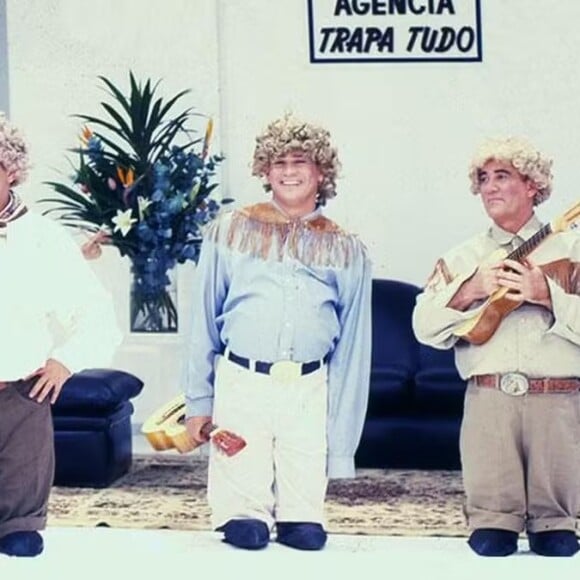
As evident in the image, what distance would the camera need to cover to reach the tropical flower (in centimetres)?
595

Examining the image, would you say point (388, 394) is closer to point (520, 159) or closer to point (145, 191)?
point (145, 191)

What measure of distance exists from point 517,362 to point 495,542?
53 centimetres

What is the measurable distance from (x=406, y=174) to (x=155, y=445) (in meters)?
2.97

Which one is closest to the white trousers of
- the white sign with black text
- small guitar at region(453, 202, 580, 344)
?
small guitar at region(453, 202, 580, 344)

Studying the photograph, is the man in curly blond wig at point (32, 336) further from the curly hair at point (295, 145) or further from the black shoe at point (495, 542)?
the black shoe at point (495, 542)

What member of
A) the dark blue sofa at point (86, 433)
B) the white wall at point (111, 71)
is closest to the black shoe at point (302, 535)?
the dark blue sofa at point (86, 433)

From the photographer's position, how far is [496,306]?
3748 mm

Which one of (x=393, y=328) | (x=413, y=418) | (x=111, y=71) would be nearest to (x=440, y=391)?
(x=413, y=418)

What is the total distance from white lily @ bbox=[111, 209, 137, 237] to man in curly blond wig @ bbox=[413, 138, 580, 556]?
2320 mm

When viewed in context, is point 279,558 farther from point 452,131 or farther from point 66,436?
point 452,131

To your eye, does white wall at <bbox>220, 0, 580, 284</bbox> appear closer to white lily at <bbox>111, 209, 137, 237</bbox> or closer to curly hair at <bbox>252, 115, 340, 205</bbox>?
white lily at <bbox>111, 209, 137, 237</bbox>

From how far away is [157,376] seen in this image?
6.39 m

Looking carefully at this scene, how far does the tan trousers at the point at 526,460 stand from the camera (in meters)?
3.78

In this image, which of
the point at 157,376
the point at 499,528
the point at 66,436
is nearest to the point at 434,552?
the point at 499,528
